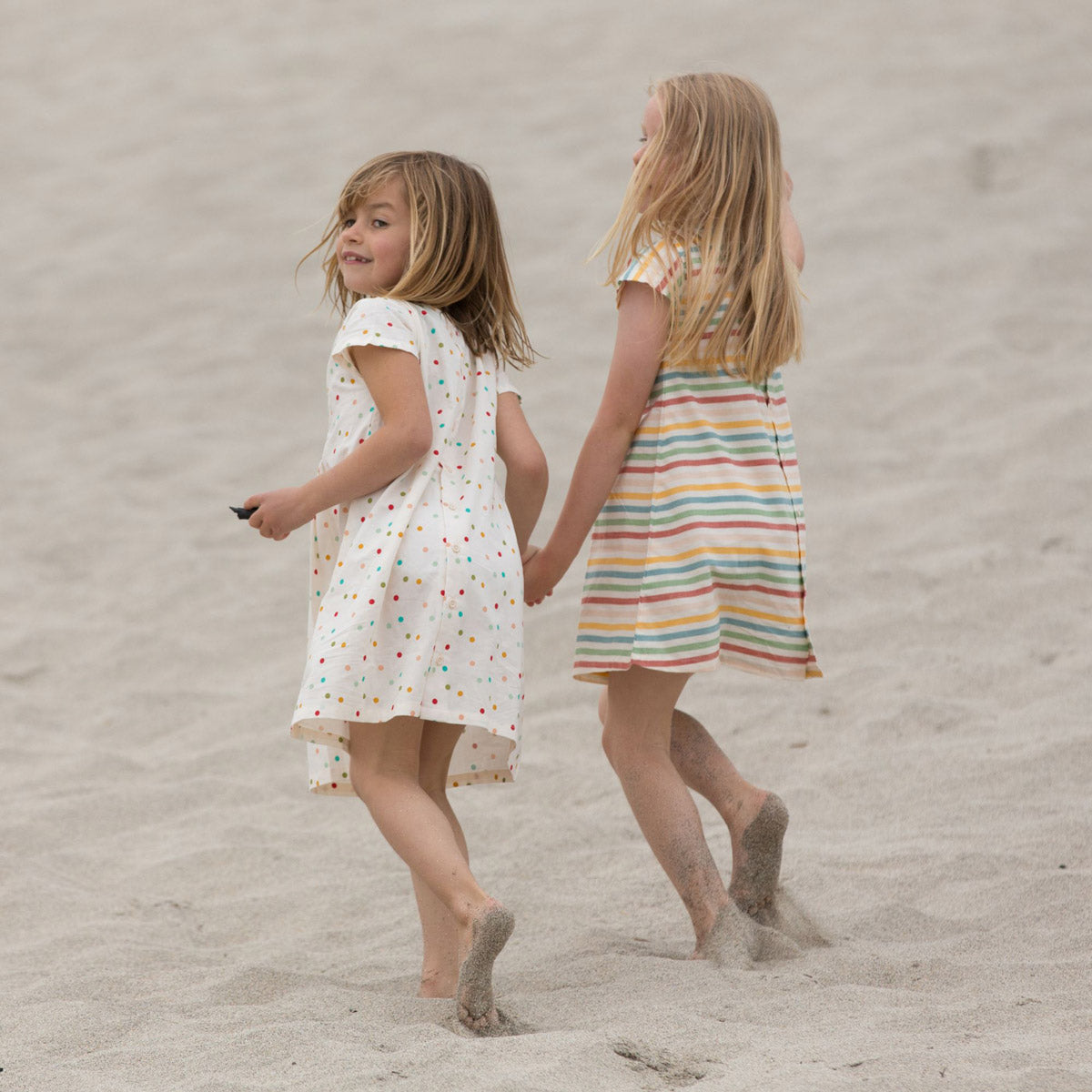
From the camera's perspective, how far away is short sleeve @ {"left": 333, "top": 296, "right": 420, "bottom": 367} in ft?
8.23

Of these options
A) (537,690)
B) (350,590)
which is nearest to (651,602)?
(350,590)

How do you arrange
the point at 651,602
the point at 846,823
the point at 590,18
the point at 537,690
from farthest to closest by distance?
1. the point at 590,18
2. the point at 537,690
3. the point at 846,823
4. the point at 651,602

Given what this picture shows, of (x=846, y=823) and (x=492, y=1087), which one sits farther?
(x=846, y=823)

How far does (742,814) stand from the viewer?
110 inches

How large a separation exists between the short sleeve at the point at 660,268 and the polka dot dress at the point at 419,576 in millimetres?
313

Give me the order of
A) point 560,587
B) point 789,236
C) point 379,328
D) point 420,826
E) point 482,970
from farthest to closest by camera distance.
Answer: point 560,587, point 789,236, point 379,328, point 420,826, point 482,970

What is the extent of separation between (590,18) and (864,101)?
2045mm

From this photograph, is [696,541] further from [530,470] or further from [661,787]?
[661,787]

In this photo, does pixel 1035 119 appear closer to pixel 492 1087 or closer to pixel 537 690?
pixel 537 690

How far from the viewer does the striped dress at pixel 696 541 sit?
2672 mm

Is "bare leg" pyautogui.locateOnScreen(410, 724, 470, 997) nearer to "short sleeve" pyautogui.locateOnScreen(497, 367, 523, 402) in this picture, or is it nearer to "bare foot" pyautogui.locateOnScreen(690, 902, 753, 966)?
"bare foot" pyautogui.locateOnScreen(690, 902, 753, 966)

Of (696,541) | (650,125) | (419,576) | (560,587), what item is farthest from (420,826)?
(560,587)

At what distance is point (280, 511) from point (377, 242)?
53cm

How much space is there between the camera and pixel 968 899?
299 centimetres
